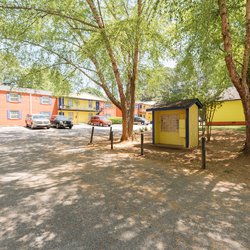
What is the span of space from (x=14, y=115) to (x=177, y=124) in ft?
87.3

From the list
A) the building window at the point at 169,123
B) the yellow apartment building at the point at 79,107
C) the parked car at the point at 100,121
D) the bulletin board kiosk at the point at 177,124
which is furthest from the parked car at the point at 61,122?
the building window at the point at 169,123

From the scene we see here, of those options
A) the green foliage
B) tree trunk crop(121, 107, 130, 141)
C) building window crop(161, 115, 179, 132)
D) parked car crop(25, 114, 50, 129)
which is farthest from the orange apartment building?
building window crop(161, 115, 179, 132)

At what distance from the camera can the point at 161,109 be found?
10.5 m

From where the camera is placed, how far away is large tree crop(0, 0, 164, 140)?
349 inches

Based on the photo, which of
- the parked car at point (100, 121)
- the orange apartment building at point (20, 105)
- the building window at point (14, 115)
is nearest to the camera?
the orange apartment building at point (20, 105)

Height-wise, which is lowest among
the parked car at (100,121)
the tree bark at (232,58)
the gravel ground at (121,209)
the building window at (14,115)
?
the gravel ground at (121,209)

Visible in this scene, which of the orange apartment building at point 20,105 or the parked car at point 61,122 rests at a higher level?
the orange apartment building at point 20,105

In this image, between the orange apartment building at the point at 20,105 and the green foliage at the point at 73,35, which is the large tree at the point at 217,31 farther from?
the orange apartment building at the point at 20,105

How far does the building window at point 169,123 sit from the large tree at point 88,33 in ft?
8.64

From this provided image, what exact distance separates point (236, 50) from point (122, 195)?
957 centimetres

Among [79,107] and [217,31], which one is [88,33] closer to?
[217,31]

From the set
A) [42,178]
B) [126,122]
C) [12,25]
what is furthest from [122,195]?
[12,25]

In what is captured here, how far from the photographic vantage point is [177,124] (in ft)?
34.2

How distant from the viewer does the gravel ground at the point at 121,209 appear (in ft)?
8.78
